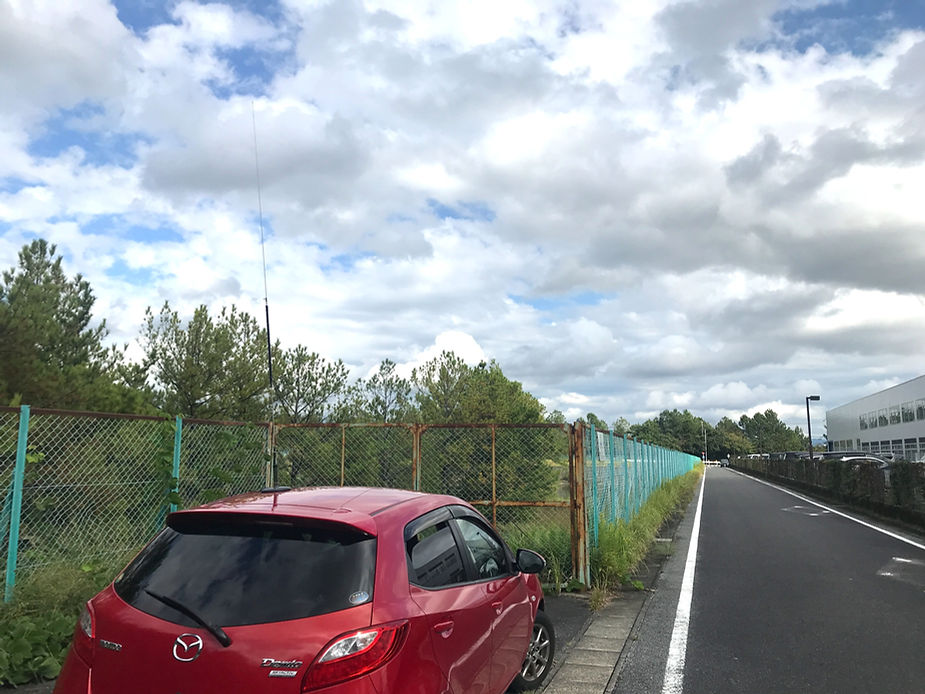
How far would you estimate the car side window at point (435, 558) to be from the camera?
3.12m

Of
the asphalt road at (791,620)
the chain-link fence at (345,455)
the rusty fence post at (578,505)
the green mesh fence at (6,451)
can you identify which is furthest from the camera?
the chain-link fence at (345,455)

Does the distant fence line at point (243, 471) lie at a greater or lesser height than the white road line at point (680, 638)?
greater

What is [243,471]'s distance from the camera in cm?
908

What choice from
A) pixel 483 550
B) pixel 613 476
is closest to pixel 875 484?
pixel 613 476

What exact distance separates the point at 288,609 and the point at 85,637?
84 centimetres

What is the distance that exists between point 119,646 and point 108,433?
6005 mm

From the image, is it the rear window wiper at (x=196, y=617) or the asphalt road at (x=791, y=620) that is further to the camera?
the asphalt road at (x=791, y=620)

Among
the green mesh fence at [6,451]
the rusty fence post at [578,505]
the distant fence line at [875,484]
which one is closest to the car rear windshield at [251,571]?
the green mesh fence at [6,451]

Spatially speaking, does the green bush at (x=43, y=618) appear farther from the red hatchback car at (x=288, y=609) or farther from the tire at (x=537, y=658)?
the tire at (x=537, y=658)

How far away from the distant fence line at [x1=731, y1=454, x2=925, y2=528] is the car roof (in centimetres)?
1597

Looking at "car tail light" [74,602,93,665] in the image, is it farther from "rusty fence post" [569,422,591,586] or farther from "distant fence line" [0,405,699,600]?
"rusty fence post" [569,422,591,586]

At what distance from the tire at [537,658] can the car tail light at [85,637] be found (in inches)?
109

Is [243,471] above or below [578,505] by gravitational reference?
above

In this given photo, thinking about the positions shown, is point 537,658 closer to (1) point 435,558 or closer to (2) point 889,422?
(1) point 435,558
